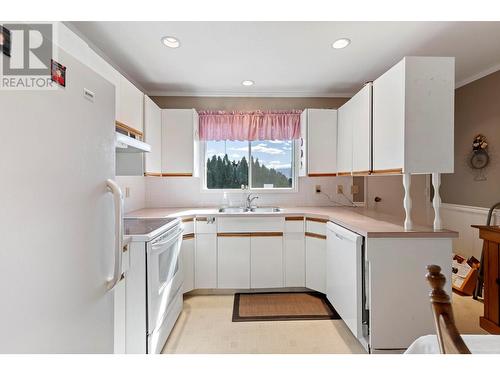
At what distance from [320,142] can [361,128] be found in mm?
694

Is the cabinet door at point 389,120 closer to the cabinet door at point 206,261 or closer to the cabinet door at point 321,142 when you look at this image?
the cabinet door at point 321,142

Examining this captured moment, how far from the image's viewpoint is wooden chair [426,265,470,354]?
1.90 ft

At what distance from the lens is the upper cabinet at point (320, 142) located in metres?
3.01

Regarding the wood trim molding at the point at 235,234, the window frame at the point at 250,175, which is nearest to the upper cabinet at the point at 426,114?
the wood trim molding at the point at 235,234

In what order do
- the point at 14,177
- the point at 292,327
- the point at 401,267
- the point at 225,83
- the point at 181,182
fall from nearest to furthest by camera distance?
the point at 14,177 → the point at 401,267 → the point at 292,327 → the point at 225,83 → the point at 181,182

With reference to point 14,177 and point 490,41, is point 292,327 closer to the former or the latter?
point 14,177

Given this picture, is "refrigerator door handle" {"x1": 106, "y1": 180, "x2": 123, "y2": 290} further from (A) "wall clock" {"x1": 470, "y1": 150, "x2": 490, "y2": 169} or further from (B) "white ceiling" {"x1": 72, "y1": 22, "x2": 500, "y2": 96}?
(A) "wall clock" {"x1": 470, "y1": 150, "x2": 490, "y2": 169}

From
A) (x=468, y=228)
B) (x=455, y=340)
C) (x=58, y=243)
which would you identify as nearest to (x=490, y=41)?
(x=468, y=228)

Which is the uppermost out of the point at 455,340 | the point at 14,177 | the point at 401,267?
the point at 14,177

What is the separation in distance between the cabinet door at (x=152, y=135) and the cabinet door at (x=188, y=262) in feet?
2.77

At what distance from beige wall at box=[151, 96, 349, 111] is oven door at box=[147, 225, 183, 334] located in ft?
5.84

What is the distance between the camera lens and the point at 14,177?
0.56 metres

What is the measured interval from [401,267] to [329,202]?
5.54 ft
